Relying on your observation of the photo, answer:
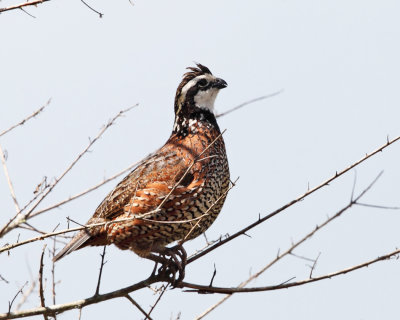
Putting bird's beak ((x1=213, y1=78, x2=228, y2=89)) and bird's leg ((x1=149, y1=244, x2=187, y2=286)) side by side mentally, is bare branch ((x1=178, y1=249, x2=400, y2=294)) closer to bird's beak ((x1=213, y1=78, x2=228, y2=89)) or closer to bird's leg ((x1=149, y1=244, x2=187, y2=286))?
bird's leg ((x1=149, y1=244, x2=187, y2=286))

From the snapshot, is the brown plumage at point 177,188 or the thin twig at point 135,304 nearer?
the thin twig at point 135,304

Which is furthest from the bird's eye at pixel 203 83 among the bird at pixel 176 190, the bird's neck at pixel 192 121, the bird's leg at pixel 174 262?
the bird's leg at pixel 174 262

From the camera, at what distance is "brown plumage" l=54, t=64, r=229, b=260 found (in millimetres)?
6086

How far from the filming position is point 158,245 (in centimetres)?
619

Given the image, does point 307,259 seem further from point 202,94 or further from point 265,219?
point 202,94

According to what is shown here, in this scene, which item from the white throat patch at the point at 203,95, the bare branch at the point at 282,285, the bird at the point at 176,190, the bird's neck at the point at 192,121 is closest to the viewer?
the bare branch at the point at 282,285

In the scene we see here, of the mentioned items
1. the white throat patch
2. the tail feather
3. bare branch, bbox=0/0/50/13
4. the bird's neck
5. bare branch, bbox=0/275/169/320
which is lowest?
bare branch, bbox=0/275/169/320

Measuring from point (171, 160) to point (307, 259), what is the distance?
199 centimetres

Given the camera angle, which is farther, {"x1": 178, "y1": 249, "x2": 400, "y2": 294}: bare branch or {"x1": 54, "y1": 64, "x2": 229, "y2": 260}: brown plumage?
{"x1": 54, "y1": 64, "x2": 229, "y2": 260}: brown plumage

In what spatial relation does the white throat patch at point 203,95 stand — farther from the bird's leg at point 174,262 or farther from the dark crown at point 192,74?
the bird's leg at point 174,262

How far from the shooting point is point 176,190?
614 cm

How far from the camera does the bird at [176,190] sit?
607 cm

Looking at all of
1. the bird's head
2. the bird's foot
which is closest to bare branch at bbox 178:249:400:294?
the bird's foot

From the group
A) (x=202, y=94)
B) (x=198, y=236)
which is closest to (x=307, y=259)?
(x=198, y=236)
